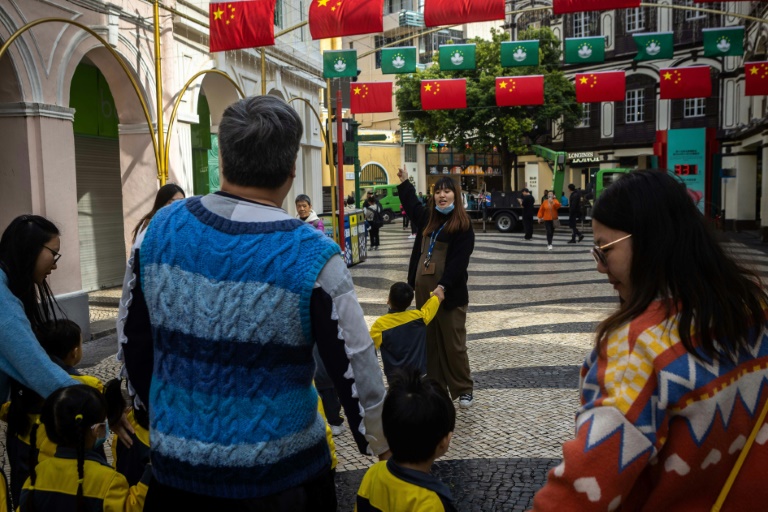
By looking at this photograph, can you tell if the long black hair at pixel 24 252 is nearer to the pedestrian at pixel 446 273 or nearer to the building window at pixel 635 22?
the pedestrian at pixel 446 273

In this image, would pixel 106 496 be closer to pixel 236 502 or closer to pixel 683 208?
pixel 236 502

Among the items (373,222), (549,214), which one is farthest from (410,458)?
(373,222)

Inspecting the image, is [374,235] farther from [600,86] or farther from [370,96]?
[600,86]

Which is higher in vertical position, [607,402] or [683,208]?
[683,208]

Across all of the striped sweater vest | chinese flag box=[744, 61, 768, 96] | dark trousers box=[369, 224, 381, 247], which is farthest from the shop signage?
the striped sweater vest

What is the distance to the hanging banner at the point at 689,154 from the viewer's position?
21.6 metres

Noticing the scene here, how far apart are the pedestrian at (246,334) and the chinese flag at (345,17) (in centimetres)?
855

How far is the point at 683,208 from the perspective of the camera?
1614mm

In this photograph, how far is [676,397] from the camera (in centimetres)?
142

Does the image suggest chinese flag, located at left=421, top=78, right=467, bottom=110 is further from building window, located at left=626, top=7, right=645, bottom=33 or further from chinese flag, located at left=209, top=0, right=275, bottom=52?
building window, located at left=626, top=7, right=645, bottom=33

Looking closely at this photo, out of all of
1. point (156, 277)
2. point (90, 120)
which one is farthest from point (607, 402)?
point (90, 120)

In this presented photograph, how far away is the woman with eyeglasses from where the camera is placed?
143cm

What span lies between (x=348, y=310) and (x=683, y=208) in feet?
2.58

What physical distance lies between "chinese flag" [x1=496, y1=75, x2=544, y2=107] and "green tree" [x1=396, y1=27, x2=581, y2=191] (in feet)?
56.9
